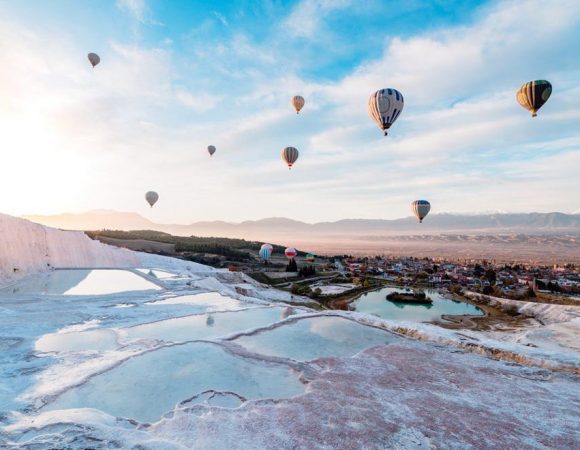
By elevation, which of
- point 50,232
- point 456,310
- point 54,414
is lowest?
point 456,310

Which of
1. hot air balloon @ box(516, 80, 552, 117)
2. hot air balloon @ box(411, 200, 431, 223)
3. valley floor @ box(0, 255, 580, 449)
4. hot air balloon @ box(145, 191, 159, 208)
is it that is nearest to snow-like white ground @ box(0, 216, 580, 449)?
valley floor @ box(0, 255, 580, 449)

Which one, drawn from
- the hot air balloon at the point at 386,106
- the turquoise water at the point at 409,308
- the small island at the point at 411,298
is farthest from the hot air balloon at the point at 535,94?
the small island at the point at 411,298

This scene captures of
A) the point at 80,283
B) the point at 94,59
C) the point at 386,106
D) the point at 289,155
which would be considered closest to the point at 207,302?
the point at 80,283

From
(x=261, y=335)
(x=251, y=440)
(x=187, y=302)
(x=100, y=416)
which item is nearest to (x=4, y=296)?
(x=187, y=302)

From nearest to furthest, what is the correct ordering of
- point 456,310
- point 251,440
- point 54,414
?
point 251,440, point 54,414, point 456,310

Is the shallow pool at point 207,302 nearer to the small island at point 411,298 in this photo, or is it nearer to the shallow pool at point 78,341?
the shallow pool at point 78,341

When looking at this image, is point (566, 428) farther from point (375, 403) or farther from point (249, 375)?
point (249, 375)
